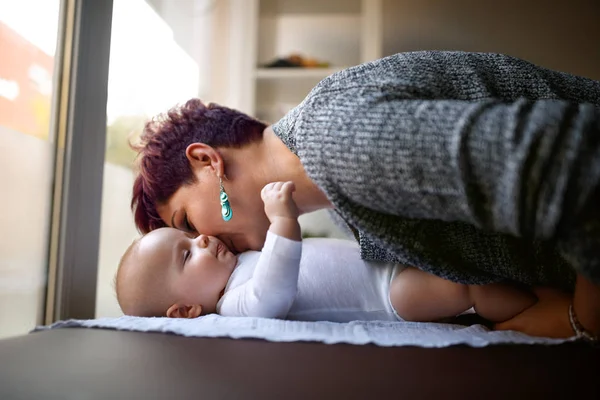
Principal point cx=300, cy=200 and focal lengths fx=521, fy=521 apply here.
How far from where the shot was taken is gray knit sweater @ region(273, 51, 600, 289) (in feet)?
1.74

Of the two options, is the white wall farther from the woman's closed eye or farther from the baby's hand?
the baby's hand

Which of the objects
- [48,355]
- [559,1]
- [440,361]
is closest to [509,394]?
[440,361]

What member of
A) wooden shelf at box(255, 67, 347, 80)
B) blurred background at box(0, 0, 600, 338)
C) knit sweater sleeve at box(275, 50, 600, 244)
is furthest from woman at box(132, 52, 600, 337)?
wooden shelf at box(255, 67, 347, 80)

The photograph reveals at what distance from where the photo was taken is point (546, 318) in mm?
785

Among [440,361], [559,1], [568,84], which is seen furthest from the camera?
[559,1]

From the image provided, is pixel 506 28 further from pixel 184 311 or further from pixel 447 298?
pixel 184 311

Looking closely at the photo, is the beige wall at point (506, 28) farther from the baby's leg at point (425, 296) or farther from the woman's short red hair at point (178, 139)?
the baby's leg at point (425, 296)

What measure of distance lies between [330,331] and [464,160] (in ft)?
1.06

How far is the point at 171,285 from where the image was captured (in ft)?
3.24

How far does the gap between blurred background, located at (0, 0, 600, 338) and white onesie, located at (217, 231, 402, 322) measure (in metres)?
0.54

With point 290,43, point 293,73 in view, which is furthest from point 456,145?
point 290,43

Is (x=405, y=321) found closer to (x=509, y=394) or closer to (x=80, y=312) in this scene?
(x=509, y=394)

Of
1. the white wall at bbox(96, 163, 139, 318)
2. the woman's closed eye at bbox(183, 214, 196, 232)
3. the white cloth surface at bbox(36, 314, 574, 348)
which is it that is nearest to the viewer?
the white cloth surface at bbox(36, 314, 574, 348)

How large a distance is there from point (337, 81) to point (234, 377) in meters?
0.46
